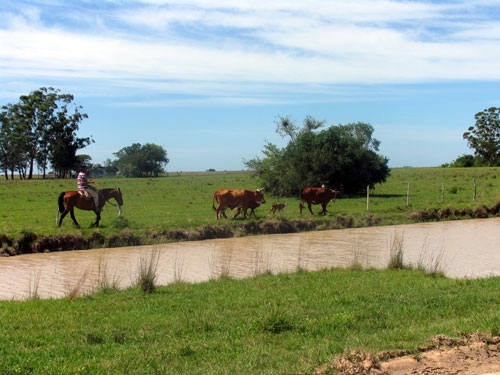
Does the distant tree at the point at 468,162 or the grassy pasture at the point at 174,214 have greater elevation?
the distant tree at the point at 468,162

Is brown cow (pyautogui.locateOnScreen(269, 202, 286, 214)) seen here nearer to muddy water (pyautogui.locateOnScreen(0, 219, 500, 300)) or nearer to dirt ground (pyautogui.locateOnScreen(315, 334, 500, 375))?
muddy water (pyautogui.locateOnScreen(0, 219, 500, 300))

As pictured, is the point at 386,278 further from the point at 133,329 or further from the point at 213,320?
the point at 133,329

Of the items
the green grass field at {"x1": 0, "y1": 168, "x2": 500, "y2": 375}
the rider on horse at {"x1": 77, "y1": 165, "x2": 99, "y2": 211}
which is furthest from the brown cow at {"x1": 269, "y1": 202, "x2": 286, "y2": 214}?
the green grass field at {"x1": 0, "y1": 168, "x2": 500, "y2": 375}

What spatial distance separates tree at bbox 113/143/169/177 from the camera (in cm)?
9700

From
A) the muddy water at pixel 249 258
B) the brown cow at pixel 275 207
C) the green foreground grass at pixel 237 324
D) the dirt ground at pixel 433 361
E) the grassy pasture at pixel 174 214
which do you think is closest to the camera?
the dirt ground at pixel 433 361

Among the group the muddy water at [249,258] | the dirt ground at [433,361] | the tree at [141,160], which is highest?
the tree at [141,160]

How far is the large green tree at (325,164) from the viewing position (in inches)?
1507

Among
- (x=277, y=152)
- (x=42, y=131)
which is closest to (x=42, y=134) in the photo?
(x=42, y=131)

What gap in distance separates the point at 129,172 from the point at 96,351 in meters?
91.9

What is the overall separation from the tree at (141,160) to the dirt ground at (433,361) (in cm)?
9026

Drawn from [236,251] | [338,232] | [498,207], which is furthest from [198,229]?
[498,207]

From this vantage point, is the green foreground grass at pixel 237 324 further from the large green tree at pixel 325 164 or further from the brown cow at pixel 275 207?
the large green tree at pixel 325 164

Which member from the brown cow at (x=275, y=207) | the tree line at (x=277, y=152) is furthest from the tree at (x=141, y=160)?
the brown cow at (x=275, y=207)

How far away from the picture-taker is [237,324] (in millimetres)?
7590
